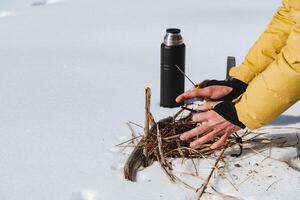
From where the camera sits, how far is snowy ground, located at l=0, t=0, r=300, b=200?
1.55 metres

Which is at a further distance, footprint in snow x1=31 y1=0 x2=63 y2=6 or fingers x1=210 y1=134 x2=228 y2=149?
footprint in snow x1=31 y1=0 x2=63 y2=6

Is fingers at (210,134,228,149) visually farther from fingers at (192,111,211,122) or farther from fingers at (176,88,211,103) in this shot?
fingers at (176,88,211,103)

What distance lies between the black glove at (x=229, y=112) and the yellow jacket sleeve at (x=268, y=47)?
379mm

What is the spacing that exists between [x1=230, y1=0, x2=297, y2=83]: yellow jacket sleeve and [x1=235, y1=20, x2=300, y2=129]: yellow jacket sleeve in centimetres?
38

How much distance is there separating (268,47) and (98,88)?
0.90 metres

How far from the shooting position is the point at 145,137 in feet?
5.48

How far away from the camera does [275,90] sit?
1.43m

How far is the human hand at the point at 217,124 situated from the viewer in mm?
1517

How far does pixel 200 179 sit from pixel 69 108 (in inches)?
32.9

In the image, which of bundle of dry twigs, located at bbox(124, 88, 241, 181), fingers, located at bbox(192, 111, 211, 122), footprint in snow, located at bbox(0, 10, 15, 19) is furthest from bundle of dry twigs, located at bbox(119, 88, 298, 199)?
footprint in snow, located at bbox(0, 10, 15, 19)

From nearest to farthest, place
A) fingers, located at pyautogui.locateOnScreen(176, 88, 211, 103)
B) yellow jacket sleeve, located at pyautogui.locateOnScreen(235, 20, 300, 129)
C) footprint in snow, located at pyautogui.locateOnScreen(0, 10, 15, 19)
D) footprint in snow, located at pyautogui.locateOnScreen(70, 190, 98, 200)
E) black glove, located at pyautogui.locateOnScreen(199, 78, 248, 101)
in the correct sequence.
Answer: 1. yellow jacket sleeve, located at pyautogui.locateOnScreen(235, 20, 300, 129)
2. footprint in snow, located at pyautogui.locateOnScreen(70, 190, 98, 200)
3. fingers, located at pyautogui.locateOnScreen(176, 88, 211, 103)
4. black glove, located at pyautogui.locateOnScreen(199, 78, 248, 101)
5. footprint in snow, located at pyautogui.locateOnScreen(0, 10, 15, 19)

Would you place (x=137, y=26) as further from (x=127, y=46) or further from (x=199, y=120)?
(x=199, y=120)

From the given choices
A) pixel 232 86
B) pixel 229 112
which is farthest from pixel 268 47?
pixel 229 112

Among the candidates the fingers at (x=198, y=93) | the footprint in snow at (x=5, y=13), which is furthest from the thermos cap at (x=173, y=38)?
the footprint in snow at (x=5, y=13)
